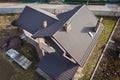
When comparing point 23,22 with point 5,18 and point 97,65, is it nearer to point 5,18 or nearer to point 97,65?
point 5,18

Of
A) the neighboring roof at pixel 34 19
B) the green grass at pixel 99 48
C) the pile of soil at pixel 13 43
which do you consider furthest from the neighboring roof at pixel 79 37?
the pile of soil at pixel 13 43

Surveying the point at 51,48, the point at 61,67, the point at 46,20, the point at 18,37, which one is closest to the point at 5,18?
the point at 18,37

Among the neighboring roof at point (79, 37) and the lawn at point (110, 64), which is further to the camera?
the lawn at point (110, 64)

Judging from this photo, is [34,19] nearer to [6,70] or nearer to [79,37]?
[79,37]

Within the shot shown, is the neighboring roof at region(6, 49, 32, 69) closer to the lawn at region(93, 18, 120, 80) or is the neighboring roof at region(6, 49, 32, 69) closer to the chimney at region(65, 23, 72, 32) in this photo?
the chimney at region(65, 23, 72, 32)

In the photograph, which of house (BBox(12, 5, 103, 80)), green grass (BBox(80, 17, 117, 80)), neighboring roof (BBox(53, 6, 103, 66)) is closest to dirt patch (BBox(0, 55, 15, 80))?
house (BBox(12, 5, 103, 80))

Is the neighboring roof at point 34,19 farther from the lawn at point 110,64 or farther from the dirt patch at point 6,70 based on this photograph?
the lawn at point 110,64

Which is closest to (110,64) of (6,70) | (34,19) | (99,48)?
(99,48)
